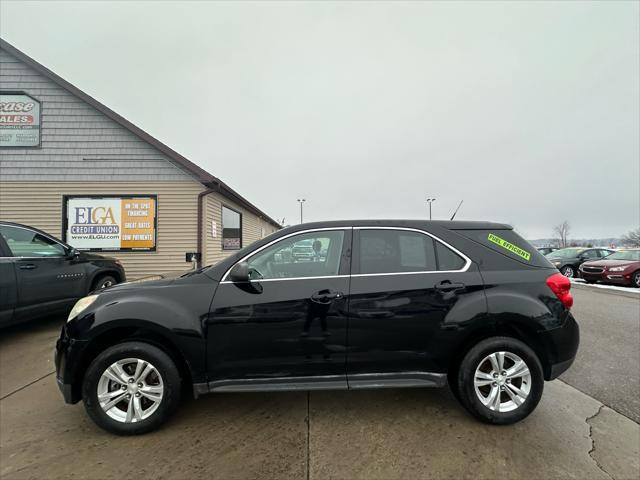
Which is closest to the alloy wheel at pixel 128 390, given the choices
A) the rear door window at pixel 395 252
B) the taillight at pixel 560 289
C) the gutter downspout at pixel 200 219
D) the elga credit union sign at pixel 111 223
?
the rear door window at pixel 395 252

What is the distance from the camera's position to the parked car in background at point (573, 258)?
1489cm

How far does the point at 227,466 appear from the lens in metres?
2.08

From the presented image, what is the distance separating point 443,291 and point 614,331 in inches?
191

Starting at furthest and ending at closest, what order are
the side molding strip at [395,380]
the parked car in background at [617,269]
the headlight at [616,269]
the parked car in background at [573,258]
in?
the parked car in background at [573,258] < the headlight at [616,269] < the parked car in background at [617,269] < the side molding strip at [395,380]

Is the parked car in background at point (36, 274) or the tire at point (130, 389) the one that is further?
the parked car in background at point (36, 274)

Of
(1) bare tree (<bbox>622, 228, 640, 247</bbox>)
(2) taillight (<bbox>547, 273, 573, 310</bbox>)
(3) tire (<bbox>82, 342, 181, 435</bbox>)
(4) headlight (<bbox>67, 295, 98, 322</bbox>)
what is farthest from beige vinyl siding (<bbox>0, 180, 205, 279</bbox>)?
(1) bare tree (<bbox>622, 228, 640, 247</bbox>)

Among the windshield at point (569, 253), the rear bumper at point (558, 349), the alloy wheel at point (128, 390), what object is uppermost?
the windshield at point (569, 253)

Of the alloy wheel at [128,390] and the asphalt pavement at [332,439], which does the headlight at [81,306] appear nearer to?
the alloy wheel at [128,390]

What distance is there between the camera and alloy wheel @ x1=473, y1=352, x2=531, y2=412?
8.26 ft

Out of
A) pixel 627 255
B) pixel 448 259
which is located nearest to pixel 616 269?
pixel 627 255

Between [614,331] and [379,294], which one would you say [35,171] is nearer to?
[379,294]

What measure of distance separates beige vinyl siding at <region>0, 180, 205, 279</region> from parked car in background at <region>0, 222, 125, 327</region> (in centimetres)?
294

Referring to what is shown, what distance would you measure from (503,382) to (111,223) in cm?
922

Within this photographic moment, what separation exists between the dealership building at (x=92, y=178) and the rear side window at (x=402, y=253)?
662 centimetres
